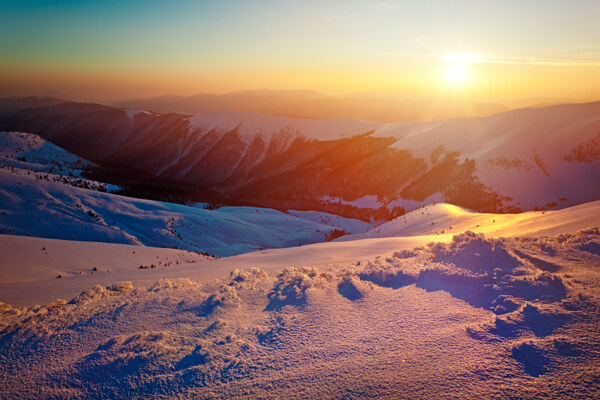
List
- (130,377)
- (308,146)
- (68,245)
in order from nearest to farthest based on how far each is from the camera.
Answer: (130,377) → (68,245) → (308,146)

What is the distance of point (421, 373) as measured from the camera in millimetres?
2238

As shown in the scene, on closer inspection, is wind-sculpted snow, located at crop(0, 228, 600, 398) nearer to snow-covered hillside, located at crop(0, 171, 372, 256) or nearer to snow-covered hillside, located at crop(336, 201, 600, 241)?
snow-covered hillside, located at crop(336, 201, 600, 241)

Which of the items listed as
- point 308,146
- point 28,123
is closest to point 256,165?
point 308,146

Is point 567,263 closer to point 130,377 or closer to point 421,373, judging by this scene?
point 421,373

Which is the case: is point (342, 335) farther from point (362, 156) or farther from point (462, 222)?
point (362, 156)

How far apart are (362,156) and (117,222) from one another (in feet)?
168

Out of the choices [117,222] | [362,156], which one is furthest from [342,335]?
[362,156]

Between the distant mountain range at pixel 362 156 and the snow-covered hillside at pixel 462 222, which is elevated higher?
the distant mountain range at pixel 362 156

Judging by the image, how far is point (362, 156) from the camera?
61.6 m

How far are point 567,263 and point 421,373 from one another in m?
2.74

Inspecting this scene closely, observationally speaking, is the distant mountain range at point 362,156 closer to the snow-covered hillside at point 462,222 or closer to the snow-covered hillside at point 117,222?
the snow-covered hillside at point 462,222

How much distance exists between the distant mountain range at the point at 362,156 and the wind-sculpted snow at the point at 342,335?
120 ft

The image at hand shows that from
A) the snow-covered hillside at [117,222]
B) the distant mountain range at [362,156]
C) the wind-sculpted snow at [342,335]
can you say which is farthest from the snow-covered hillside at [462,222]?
the distant mountain range at [362,156]

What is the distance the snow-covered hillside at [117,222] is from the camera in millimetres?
13617
